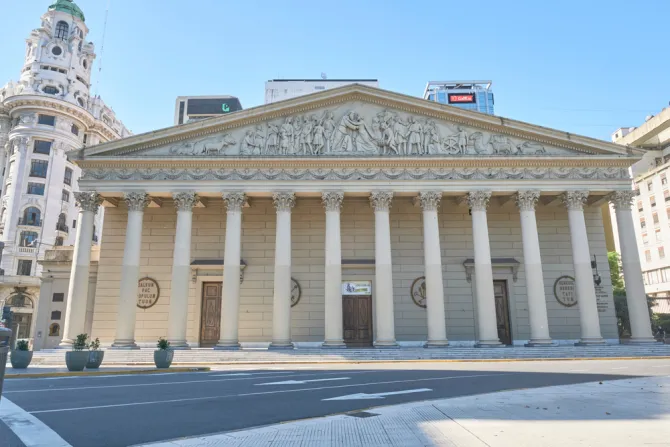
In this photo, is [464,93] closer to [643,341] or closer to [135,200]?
[643,341]

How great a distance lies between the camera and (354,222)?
30531 mm

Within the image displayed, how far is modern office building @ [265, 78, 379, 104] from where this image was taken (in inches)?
2889

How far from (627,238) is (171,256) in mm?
27962

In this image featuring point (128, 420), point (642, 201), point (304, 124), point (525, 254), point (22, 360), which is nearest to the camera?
point (128, 420)

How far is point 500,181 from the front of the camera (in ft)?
89.4

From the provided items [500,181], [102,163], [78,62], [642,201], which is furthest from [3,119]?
[642,201]

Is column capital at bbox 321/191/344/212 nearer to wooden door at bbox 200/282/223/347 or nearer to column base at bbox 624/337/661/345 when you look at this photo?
wooden door at bbox 200/282/223/347

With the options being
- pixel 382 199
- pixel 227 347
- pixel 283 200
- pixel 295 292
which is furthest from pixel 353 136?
pixel 227 347

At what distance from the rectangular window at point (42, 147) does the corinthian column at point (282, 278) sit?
50632mm

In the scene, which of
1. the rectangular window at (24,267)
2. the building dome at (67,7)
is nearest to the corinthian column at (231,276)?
the rectangular window at (24,267)

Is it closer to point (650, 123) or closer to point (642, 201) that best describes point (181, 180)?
point (642, 201)

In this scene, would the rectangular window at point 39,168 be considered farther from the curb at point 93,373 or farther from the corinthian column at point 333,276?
the curb at point 93,373

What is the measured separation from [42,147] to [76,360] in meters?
55.5

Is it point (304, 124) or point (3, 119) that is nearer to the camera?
point (304, 124)
